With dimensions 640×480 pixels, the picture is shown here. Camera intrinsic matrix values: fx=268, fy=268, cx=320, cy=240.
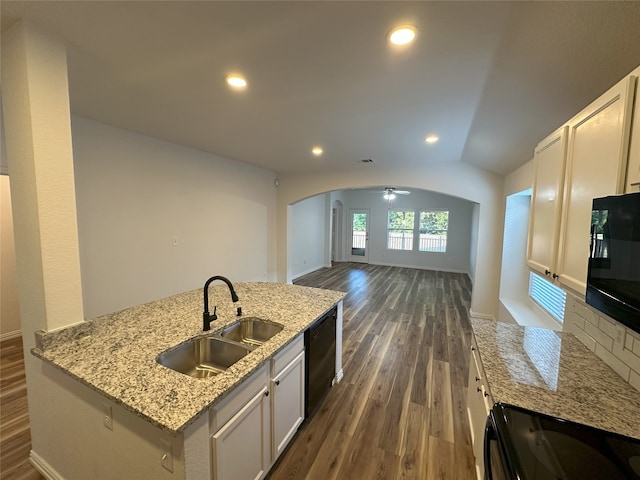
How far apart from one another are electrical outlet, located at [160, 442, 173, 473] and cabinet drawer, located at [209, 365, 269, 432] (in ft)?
0.53

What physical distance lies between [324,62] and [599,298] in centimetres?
188

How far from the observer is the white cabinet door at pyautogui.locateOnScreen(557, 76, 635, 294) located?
104cm

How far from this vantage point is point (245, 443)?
1424mm

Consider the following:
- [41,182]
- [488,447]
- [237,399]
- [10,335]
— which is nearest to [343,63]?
[41,182]

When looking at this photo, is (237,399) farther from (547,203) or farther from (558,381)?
(547,203)

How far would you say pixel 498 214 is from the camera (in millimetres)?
4336

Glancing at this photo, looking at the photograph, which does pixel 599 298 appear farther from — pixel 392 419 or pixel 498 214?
pixel 498 214

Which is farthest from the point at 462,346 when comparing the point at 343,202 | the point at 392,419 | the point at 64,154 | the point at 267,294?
the point at 343,202

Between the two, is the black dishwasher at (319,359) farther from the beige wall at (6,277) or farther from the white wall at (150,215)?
the beige wall at (6,277)

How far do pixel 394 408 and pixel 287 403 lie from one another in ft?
3.71

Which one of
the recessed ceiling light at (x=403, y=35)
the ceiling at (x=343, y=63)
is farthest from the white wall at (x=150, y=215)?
the recessed ceiling light at (x=403, y=35)

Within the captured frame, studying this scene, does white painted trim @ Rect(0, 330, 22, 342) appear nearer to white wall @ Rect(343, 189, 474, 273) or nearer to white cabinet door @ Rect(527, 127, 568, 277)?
white cabinet door @ Rect(527, 127, 568, 277)

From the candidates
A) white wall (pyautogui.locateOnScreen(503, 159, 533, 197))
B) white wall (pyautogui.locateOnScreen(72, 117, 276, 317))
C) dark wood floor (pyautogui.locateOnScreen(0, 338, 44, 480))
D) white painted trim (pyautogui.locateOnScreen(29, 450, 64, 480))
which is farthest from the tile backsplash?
white wall (pyautogui.locateOnScreen(72, 117, 276, 317))

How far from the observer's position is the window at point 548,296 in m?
2.69
